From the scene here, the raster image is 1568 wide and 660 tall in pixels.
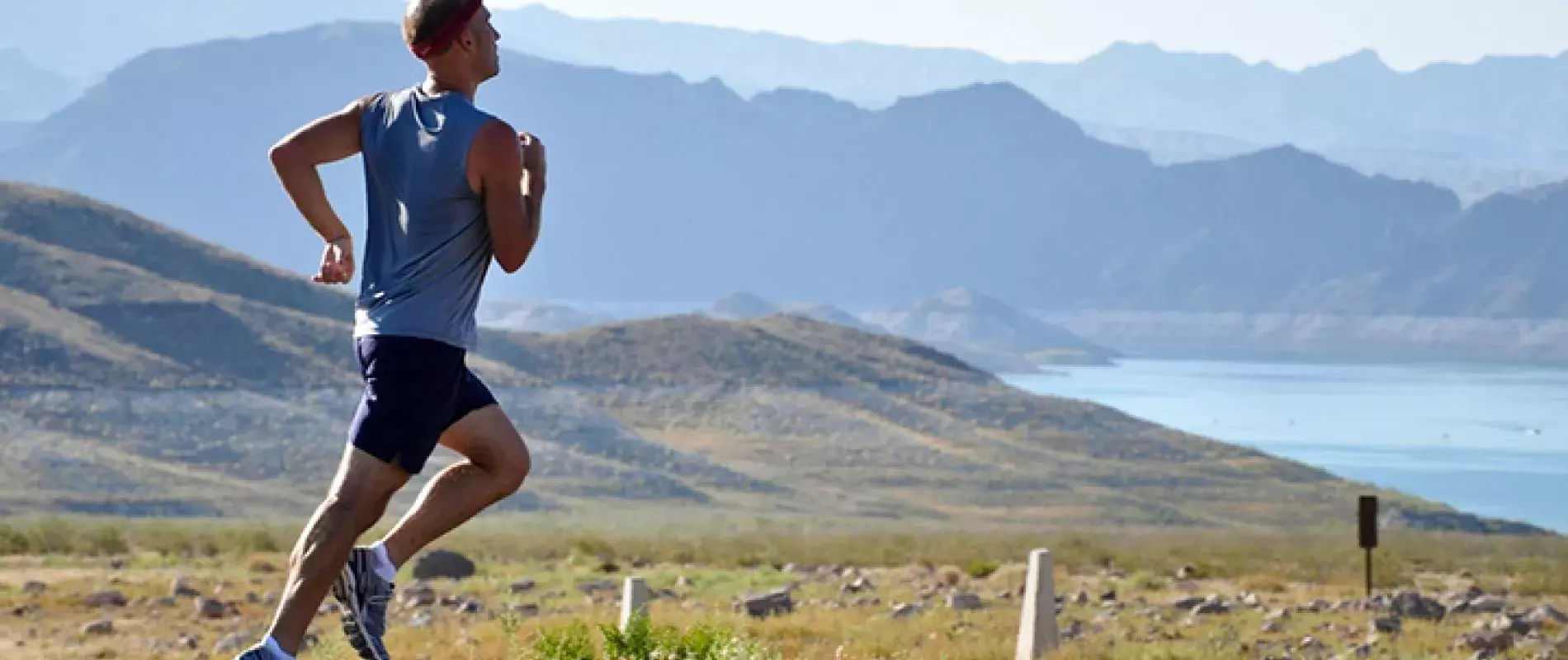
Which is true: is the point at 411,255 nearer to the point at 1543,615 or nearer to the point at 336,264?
A: the point at 336,264

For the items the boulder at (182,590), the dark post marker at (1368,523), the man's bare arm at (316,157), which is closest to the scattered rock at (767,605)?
the dark post marker at (1368,523)

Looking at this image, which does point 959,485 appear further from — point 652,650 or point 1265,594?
point 652,650

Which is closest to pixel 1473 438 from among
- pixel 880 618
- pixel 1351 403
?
pixel 1351 403

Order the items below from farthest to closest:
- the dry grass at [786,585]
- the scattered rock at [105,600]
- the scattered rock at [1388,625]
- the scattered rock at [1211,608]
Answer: the scattered rock at [105,600] → the scattered rock at [1211,608] → the scattered rock at [1388,625] → the dry grass at [786,585]

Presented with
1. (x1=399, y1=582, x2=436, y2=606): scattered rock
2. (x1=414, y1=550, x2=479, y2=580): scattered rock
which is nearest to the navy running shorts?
(x1=399, y1=582, x2=436, y2=606): scattered rock

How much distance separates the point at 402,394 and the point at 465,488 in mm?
485

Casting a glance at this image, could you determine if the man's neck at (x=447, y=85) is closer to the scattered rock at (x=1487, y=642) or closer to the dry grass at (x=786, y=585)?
the dry grass at (x=786, y=585)

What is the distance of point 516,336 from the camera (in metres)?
123

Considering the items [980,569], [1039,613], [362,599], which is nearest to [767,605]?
[1039,613]

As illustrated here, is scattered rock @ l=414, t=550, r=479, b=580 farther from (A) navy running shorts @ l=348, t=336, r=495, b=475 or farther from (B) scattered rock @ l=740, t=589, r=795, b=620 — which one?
(A) navy running shorts @ l=348, t=336, r=495, b=475

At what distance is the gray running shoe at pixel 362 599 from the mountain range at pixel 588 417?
70497 millimetres

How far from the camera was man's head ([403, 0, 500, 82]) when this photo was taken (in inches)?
216

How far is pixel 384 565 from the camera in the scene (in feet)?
18.6

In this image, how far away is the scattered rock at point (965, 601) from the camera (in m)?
18.5
